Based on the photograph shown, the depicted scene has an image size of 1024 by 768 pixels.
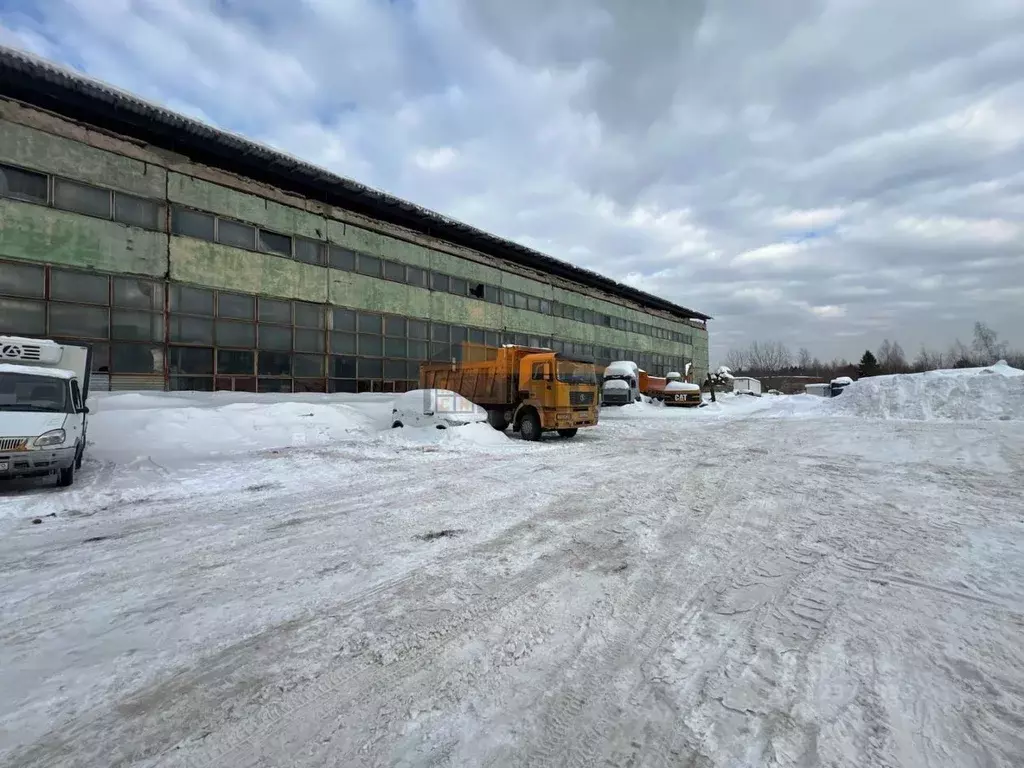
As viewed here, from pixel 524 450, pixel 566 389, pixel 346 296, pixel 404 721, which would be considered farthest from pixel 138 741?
pixel 346 296

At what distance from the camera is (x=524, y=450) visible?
13.6 m

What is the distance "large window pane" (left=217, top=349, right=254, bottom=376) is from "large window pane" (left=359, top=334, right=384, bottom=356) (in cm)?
494

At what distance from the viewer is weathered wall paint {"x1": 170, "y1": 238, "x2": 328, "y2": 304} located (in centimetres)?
1791

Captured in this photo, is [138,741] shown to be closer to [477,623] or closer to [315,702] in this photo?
[315,702]

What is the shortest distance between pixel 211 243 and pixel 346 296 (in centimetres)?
565

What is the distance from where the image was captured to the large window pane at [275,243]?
20.1m

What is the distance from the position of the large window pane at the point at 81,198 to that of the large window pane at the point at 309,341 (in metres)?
7.26

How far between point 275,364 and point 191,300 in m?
3.73

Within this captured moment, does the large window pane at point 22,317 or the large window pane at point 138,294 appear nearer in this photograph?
the large window pane at point 22,317

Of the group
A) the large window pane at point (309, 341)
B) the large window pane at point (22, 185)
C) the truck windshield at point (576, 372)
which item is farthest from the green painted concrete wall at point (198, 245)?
the truck windshield at point (576, 372)

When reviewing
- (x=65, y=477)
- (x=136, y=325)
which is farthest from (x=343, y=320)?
(x=65, y=477)

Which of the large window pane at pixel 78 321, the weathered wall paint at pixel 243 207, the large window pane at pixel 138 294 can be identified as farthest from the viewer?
the weathered wall paint at pixel 243 207

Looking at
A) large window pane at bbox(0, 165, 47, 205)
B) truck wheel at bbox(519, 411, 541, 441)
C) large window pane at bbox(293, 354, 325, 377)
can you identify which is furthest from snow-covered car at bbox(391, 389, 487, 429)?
large window pane at bbox(0, 165, 47, 205)

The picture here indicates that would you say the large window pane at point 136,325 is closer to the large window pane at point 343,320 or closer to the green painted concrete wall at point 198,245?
the green painted concrete wall at point 198,245
